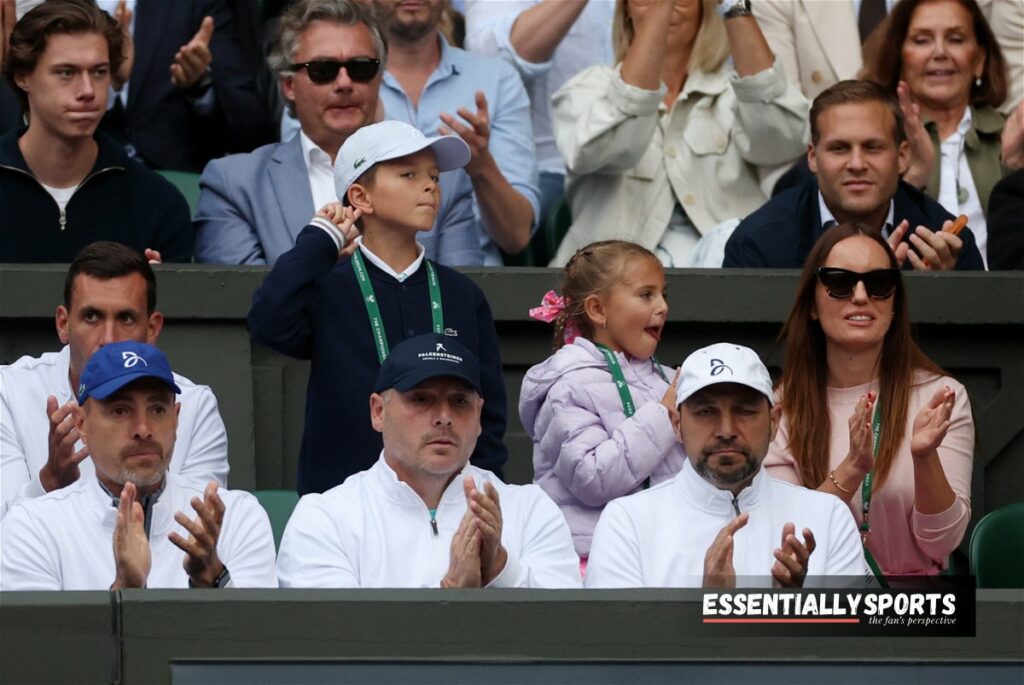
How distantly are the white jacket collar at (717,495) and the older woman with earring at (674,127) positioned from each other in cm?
225

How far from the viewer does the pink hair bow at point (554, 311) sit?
6418mm

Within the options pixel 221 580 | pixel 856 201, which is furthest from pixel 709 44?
pixel 221 580

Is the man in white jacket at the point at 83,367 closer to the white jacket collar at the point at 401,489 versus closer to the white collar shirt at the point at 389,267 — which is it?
the white collar shirt at the point at 389,267

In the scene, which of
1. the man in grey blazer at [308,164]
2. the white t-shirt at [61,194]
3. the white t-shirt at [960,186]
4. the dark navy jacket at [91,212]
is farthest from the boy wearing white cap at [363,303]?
the white t-shirt at [960,186]

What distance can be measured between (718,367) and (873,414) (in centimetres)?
80

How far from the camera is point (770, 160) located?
7941 mm

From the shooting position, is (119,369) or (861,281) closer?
(119,369)

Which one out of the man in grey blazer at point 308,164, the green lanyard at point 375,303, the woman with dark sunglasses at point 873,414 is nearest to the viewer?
the woman with dark sunglasses at point 873,414

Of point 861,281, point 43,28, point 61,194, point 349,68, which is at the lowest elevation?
point 861,281

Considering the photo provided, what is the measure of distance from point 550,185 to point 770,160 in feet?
3.21

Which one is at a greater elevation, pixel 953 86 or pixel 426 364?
pixel 953 86

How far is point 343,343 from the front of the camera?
6062 millimetres

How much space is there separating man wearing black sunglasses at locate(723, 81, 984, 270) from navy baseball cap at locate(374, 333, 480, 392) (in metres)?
1.94

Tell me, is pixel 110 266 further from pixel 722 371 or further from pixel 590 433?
pixel 722 371
